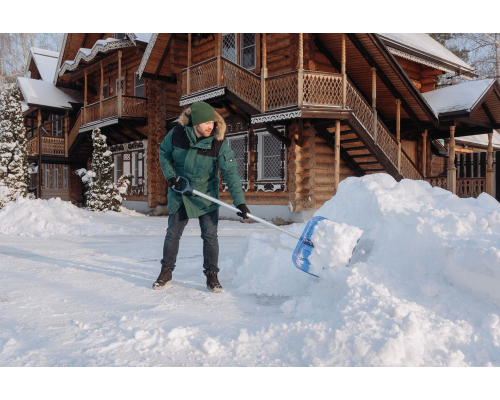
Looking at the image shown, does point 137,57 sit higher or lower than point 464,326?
higher

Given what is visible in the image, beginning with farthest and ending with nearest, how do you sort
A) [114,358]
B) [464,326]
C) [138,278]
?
[138,278] < [464,326] < [114,358]

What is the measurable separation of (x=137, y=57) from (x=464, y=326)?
18900mm

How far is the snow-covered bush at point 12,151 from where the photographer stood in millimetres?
16484

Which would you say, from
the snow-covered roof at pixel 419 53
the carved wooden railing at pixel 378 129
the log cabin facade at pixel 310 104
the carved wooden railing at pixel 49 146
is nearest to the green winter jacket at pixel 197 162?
the log cabin facade at pixel 310 104

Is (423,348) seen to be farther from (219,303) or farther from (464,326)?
(219,303)

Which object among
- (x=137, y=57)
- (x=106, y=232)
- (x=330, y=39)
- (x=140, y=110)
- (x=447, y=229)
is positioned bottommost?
(x=106, y=232)

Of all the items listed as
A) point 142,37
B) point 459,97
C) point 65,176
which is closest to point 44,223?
point 142,37

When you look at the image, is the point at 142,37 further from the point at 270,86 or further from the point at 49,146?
the point at 49,146

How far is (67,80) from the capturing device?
23.2 m

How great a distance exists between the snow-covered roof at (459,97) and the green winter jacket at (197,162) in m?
9.97

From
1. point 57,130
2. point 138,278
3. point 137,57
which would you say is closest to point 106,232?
point 138,278

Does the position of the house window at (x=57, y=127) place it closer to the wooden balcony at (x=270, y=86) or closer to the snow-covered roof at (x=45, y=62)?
the snow-covered roof at (x=45, y=62)

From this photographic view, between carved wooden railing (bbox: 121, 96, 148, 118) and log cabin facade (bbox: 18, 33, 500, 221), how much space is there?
59 millimetres

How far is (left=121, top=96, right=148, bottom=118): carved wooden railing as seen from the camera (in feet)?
57.9
